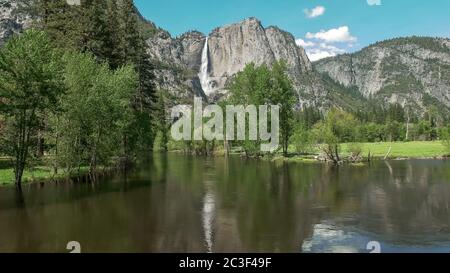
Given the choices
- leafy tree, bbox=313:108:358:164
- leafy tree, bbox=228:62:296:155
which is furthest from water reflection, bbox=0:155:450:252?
leafy tree, bbox=228:62:296:155

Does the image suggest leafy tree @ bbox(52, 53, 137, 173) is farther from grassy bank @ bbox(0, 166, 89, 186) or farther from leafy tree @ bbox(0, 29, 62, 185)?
leafy tree @ bbox(0, 29, 62, 185)

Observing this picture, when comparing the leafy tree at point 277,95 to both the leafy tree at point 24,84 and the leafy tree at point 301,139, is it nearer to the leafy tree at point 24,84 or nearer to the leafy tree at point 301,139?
the leafy tree at point 301,139

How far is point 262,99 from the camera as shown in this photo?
89875 millimetres

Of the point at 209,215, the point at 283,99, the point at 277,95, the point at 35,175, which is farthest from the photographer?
the point at 283,99

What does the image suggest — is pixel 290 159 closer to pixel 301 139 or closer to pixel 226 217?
pixel 301 139

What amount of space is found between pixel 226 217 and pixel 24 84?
65.6ft

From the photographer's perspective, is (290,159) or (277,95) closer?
(290,159)

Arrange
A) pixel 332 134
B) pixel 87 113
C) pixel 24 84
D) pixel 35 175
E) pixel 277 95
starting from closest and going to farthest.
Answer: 1. pixel 24 84
2. pixel 35 175
3. pixel 87 113
4. pixel 332 134
5. pixel 277 95

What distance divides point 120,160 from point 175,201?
28.9 m

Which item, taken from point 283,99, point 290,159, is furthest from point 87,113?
point 283,99

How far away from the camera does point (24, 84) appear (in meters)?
34.5
